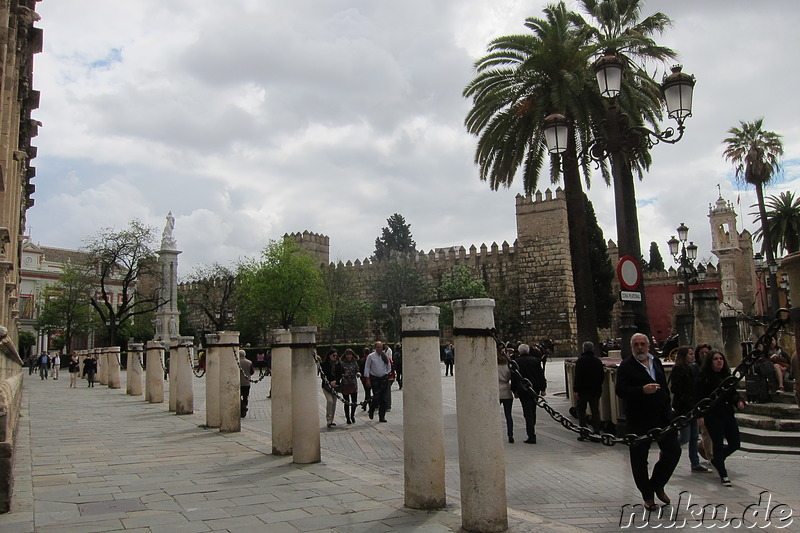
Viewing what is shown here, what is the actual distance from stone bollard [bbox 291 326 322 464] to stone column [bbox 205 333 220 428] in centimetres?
385

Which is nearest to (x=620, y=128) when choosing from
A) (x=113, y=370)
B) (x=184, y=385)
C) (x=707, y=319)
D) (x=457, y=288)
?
(x=707, y=319)

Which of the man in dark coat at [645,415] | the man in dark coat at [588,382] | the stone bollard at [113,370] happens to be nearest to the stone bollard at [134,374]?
the stone bollard at [113,370]

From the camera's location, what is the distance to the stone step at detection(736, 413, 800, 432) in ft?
28.1

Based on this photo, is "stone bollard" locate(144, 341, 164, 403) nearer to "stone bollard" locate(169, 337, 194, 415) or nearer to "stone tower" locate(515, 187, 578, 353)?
"stone bollard" locate(169, 337, 194, 415)

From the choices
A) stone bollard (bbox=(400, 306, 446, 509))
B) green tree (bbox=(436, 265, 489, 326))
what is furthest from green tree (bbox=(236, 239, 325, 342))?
stone bollard (bbox=(400, 306, 446, 509))

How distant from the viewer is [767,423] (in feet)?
29.0

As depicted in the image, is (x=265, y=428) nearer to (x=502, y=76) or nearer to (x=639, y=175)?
(x=502, y=76)

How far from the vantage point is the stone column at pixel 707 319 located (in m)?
11.5

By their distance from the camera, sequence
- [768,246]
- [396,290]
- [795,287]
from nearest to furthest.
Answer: [795,287] < [768,246] < [396,290]

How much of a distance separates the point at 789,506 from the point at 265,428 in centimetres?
828

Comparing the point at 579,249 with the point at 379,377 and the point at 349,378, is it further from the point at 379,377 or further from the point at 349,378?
the point at 349,378

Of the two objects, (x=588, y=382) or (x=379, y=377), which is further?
(x=379, y=377)

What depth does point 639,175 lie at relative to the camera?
59.4 ft

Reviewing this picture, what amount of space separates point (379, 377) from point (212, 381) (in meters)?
3.17
